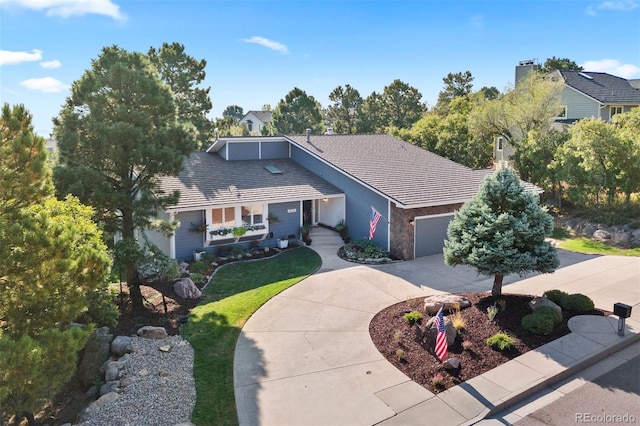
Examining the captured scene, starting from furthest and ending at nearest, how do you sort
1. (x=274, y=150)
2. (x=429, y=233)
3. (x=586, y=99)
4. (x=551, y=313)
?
(x=586, y=99) → (x=274, y=150) → (x=429, y=233) → (x=551, y=313)

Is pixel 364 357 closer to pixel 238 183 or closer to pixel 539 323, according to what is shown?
pixel 539 323

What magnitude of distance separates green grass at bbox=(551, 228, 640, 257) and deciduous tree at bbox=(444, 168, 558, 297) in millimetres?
9118

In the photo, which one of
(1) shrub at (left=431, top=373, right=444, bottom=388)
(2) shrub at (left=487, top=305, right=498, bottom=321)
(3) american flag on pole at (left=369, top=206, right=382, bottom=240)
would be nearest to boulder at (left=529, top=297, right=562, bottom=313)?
(2) shrub at (left=487, top=305, right=498, bottom=321)

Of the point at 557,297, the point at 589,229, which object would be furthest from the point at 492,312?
the point at 589,229

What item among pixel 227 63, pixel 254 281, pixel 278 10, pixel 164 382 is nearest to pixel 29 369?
pixel 164 382

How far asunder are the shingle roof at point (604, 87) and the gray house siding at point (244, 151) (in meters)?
Result: 29.3

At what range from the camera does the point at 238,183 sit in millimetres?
21375

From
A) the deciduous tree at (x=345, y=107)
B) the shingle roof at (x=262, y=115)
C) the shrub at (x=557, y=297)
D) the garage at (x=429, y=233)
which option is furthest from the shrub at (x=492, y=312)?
the shingle roof at (x=262, y=115)

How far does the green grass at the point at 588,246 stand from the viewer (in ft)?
62.3

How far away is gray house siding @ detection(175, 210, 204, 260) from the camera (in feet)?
60.8

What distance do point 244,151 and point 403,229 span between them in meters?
11.2

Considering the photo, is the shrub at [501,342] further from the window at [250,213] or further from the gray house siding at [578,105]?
the gray house siding at [578,105]

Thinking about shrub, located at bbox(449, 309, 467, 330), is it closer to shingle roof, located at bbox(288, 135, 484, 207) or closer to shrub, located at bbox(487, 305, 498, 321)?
shrub, located at bbox(487, 305, 498, 321)

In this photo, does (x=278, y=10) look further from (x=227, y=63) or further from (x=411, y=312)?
(x=411, y=312)
